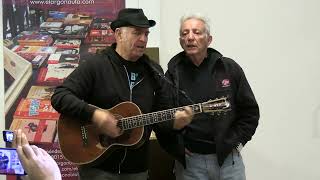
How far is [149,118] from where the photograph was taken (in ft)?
6.74

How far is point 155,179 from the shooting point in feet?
8.94

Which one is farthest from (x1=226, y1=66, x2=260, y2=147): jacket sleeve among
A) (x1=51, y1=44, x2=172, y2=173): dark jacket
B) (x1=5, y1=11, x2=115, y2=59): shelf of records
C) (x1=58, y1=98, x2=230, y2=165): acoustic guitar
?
(x1=5, y1=11, x2=115, y2=59): shelf of records

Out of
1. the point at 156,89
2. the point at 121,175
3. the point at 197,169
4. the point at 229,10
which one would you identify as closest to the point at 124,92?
the point at 156,89

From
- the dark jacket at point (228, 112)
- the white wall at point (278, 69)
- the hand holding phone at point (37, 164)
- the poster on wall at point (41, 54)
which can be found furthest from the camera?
the white wall at point (278, 69)

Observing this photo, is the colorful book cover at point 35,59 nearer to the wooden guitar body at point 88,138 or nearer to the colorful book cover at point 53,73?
Answer: the colorful book cover at point 53,73

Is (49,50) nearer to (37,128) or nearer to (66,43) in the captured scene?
(66,43)

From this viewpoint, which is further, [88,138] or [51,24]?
[51,24]

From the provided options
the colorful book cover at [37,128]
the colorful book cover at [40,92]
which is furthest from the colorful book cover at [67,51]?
the colorful book cover at [37,128]

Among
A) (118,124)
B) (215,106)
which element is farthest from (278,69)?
(118,124)

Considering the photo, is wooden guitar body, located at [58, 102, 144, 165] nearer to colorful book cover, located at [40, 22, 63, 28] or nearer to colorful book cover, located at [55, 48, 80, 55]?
colorful book cover, located at [55, 48, 80, 55]

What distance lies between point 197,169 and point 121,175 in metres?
0.42

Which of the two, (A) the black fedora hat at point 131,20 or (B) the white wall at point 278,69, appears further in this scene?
(B) the white wall at point 278,69

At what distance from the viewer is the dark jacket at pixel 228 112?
2182 mm

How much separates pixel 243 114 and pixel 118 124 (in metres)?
0.70
